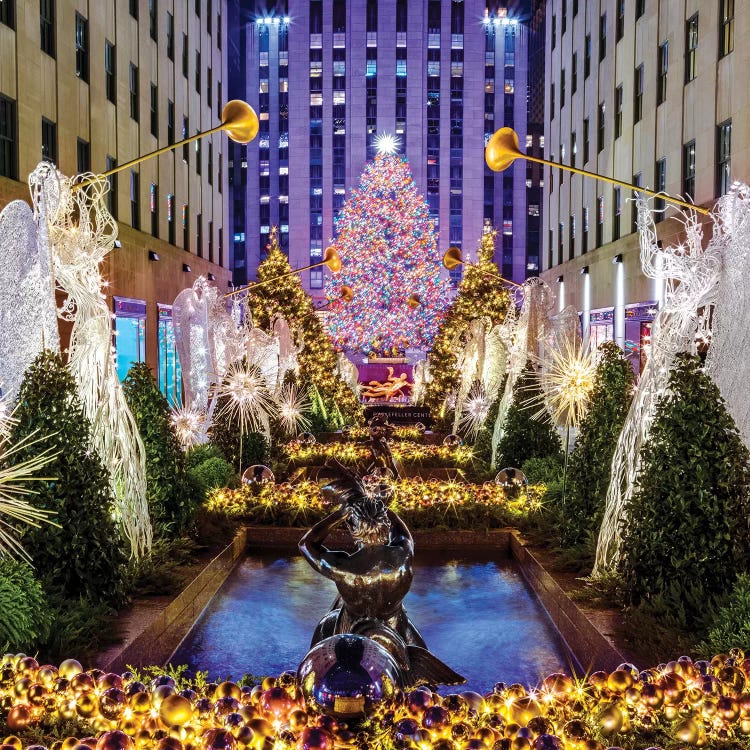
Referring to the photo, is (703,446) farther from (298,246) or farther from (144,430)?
(298,246)

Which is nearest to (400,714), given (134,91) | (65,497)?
(65,497)

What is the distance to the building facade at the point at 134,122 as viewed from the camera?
729 inches

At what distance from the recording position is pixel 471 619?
7773 millimetres

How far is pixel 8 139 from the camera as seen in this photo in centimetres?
1773

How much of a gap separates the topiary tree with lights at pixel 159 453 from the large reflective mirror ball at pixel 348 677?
5.10m

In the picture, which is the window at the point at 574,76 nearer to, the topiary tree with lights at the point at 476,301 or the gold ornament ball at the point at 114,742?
the topiary tree with lights at the point at 476,301

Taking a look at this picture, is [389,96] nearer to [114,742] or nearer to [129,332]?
[129,332]

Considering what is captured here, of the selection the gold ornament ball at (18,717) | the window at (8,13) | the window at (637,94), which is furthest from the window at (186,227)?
the gold ornament ball at (18,717)

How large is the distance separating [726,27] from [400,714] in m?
22.2

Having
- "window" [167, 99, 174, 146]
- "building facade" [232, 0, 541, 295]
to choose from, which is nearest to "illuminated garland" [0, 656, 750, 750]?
"window" [167, 99, 174, 146]

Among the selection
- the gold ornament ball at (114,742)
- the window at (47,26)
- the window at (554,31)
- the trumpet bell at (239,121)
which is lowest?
the gold ornament ball at (114,742)

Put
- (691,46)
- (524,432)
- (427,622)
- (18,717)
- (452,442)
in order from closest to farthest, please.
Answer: (18,717) → (427,622) → (524,432) → (452,442) → (691,46)

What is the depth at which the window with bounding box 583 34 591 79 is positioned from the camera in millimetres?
35938

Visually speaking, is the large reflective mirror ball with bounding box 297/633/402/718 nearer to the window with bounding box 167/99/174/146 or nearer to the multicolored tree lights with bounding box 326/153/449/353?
the window with bounding box 167/99/174/146
